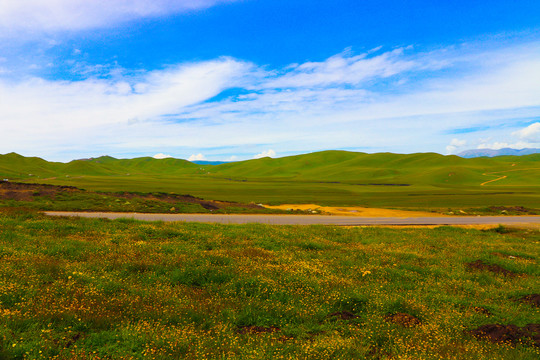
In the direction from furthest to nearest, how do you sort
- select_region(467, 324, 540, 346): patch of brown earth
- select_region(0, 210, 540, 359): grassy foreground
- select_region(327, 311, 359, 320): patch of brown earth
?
select_region(327, 311, 359, 320): patch of brown earth → select_region(467, 324, 540, 346): patch of brown earth → select_region(0, 210, 540, 359): grassy foreground

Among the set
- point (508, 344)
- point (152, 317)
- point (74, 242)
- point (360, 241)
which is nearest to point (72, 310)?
point (152, 317)

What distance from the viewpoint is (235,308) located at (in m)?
7.95

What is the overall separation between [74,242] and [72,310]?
742cm

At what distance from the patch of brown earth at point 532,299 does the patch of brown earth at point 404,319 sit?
14.5 ft

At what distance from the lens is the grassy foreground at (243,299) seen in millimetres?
6055

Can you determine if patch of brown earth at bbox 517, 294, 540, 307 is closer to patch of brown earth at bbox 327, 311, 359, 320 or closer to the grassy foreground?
the grassy foreground

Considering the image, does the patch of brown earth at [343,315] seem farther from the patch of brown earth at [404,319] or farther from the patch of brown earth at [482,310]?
the patch of brown earth at [482,310]

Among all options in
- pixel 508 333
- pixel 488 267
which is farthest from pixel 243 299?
pixel 488 267

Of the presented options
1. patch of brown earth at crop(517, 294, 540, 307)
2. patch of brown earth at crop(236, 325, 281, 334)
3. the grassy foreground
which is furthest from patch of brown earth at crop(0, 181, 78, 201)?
patch of brown earth at crop(517, 294, 540, 307)

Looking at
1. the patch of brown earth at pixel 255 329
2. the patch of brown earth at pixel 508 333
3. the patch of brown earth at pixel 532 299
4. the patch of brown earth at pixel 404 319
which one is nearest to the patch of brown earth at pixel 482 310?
the patch of brown earth at pixel 508 333

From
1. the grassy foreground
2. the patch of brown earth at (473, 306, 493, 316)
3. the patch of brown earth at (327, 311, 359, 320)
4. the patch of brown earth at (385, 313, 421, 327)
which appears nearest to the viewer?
the grassy foreground

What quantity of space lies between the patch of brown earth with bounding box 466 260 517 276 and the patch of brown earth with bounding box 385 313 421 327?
7.39m

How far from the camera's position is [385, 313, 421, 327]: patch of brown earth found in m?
7.63

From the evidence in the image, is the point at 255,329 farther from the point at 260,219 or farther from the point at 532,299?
the point at 260,219
